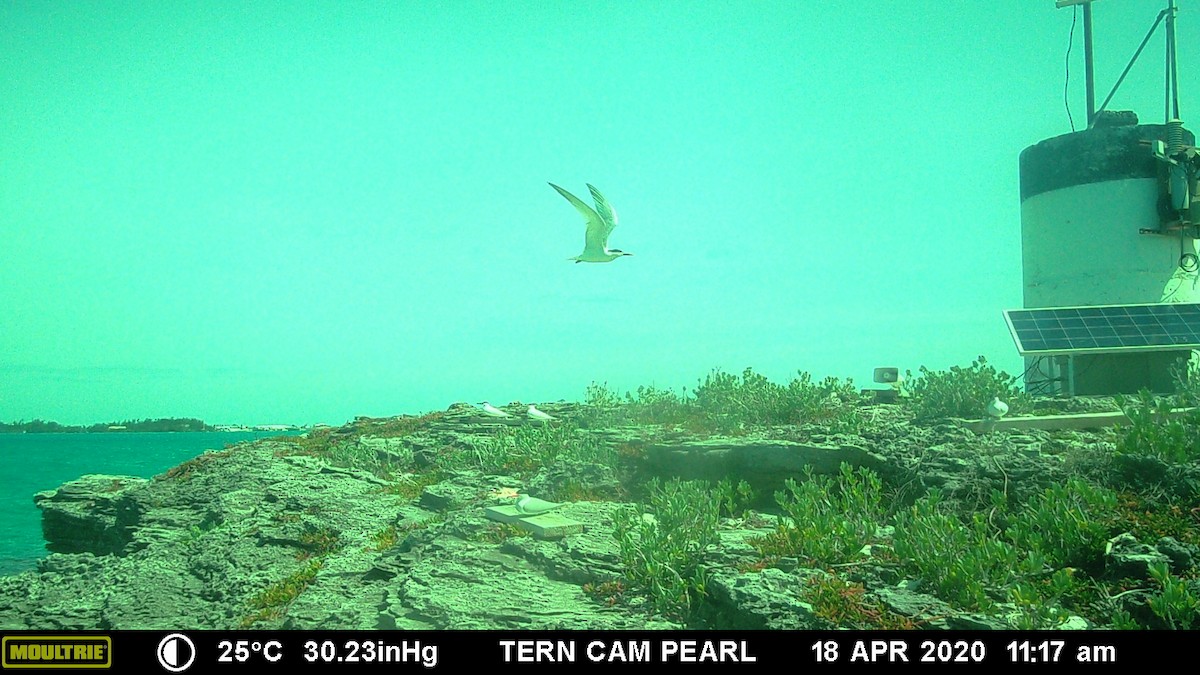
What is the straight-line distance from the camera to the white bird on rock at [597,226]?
34.9 ft

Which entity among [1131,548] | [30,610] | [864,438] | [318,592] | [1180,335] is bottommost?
[30,610]

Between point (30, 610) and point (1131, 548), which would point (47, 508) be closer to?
point (30, 610)

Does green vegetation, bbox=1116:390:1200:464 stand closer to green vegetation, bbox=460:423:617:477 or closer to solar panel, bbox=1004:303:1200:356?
solar panel, bbox=1004:303:1200:356

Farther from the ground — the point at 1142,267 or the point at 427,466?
the point at 1142,267

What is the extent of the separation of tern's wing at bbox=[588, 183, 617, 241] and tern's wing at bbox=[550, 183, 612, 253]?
3 centimetres

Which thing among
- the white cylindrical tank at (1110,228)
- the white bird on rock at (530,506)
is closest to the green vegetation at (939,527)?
the white bird on rock at (530,506)

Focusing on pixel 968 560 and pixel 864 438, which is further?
pixel 864 438

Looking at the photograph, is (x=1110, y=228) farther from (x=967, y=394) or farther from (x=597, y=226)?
(x=597, y=226)

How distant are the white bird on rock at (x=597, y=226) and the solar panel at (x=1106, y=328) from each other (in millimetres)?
7131

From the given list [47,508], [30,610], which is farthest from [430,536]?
[47,508]

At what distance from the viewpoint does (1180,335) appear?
13.9 m
